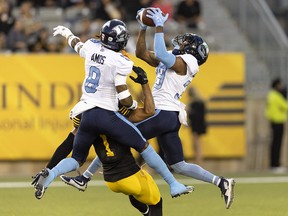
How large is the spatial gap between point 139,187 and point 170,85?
5.99 ft

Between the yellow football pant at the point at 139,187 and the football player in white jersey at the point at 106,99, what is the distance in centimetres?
34

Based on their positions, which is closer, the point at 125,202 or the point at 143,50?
the point at 143,50

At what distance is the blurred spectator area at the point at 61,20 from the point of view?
18.0 metres

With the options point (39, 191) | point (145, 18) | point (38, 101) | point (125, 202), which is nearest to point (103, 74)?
point (145, 18)

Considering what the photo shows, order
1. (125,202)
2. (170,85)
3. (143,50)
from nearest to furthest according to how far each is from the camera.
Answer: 1. (143,50)
2. (170,85)
3. (125,202)

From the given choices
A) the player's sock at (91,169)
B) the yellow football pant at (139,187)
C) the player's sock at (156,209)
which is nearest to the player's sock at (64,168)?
the player's sock at (91,169)

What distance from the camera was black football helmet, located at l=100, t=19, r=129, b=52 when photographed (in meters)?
9.07

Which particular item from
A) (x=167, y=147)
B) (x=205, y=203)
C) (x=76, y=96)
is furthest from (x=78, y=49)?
(x=76, y=96)

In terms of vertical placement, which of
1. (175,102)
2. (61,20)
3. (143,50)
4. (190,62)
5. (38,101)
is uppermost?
(143,50)

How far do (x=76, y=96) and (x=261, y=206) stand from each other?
6694 mm

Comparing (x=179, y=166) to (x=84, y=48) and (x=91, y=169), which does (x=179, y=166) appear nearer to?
(x=91, y=169)

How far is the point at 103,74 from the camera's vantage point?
8992 millimetres

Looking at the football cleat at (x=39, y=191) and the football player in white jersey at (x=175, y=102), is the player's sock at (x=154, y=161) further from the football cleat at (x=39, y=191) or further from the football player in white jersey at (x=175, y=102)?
the football cleat at (x=39, y=191)

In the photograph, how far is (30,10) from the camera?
61.5 ft
